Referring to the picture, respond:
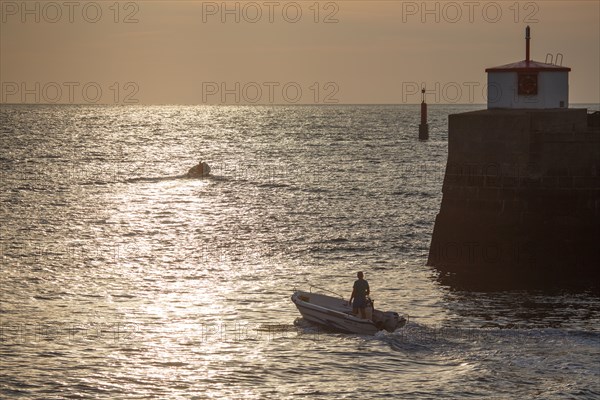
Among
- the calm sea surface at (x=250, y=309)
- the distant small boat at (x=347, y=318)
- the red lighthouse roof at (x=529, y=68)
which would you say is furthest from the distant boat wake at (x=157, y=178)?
the distant small boat at (x=347, y=318)

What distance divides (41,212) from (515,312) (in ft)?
118

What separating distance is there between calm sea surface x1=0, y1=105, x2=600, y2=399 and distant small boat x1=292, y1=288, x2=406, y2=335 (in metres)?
0.35

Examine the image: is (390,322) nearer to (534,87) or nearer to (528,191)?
(528,191)

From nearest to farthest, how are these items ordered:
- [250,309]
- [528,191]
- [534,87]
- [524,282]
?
[250,309], [528,191], [524,282], [534,87]

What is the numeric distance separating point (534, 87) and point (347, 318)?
1282cm

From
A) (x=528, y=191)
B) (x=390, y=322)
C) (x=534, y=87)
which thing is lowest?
(x=390, y=322)

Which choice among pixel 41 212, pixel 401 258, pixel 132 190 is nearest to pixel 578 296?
pixel 401 258

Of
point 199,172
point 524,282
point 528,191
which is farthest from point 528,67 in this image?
point 199,172

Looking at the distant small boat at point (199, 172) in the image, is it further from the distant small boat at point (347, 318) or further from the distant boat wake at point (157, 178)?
the distant small boat at point (347, 318)

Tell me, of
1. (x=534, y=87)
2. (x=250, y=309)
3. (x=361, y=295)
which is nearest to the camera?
(x=361, y=295)

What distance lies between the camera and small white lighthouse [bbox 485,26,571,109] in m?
Result: 38.3

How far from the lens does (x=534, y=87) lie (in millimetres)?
38375

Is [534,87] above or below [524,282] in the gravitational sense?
above

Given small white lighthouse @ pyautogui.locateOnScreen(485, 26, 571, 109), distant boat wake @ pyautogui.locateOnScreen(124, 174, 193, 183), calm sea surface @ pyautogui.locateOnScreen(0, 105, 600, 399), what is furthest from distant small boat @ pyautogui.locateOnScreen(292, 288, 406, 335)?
distant boat wake @ pyautogui.locateOnScreen(124, 174, 193, 183)
